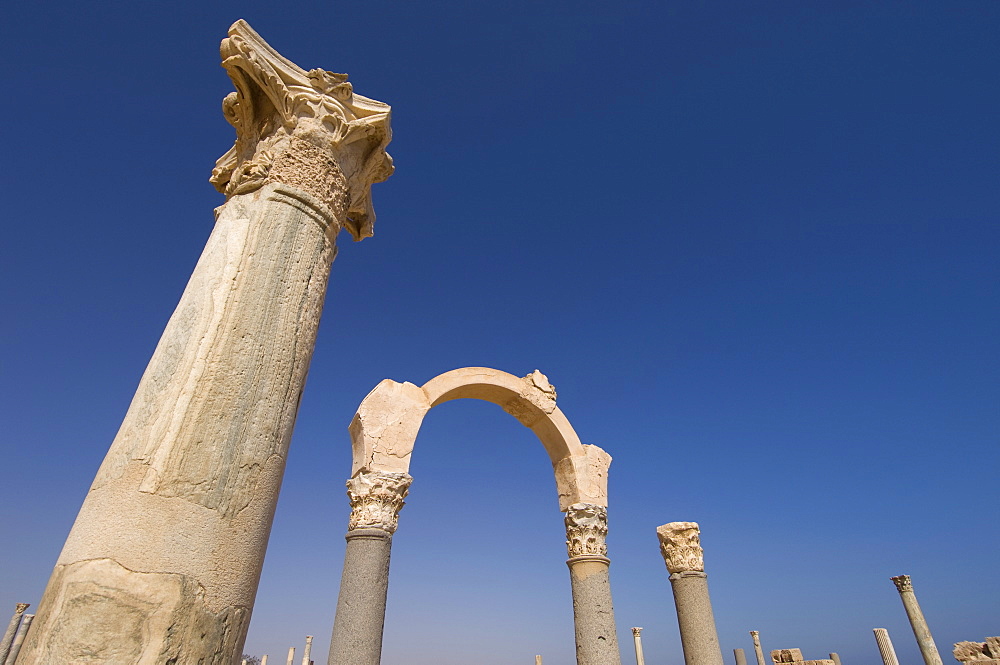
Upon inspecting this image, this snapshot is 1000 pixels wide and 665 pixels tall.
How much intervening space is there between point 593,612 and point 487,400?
11.9ft

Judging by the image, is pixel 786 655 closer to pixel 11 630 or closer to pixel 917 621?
pixel 917 621

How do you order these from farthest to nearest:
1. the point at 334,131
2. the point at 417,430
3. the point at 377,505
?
the point at 417,430
the point at 377,505
the point at 334,131

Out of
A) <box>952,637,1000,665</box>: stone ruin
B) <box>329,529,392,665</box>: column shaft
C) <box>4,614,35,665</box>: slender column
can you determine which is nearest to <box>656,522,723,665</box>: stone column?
<box>329,529,392,665</box>: column shaft

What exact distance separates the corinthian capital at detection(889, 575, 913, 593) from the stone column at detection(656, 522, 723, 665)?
1212 cm

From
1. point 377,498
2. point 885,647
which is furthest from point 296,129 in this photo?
point 885,647

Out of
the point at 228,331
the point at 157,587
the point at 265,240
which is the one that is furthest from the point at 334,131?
the point at 157,587

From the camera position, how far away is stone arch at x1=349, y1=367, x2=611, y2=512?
287 inches

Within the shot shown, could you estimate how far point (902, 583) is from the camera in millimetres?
16469

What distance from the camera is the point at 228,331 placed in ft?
9.39

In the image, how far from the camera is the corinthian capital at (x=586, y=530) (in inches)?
327

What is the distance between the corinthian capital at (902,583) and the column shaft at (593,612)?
13.7 metres

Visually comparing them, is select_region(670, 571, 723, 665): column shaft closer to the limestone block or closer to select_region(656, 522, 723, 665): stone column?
select_region(656, 522, 723, 665): stone column

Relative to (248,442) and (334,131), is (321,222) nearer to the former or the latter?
(334,131)

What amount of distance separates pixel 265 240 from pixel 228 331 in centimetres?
66
